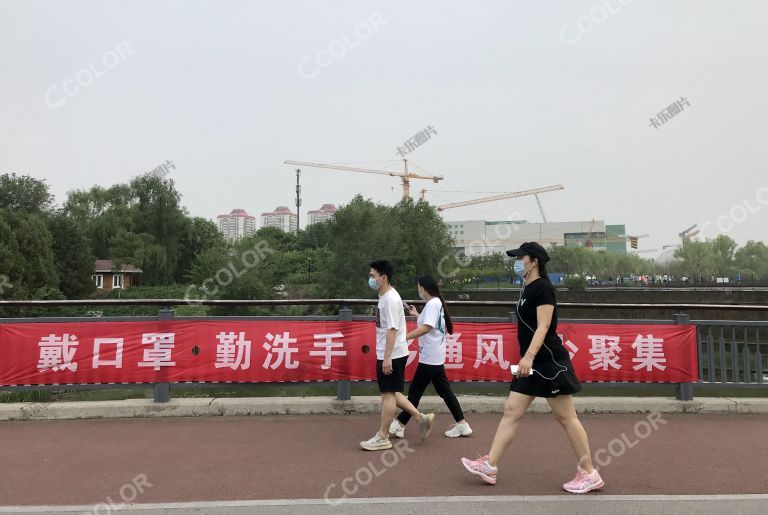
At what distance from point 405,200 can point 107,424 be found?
53.1 m

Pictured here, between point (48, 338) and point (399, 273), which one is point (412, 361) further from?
point (399, 273)

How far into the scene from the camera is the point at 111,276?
60.4 m

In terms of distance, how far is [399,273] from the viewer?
5203 centimetres

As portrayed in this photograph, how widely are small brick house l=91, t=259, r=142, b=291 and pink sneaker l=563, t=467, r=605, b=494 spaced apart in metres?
58.4

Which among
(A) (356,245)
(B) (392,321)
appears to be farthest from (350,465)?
(A) (356,245)

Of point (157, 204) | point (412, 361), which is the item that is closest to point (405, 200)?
point (157, 204)

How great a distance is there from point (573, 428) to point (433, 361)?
5.48 feet

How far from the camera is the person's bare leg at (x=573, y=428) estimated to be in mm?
3947

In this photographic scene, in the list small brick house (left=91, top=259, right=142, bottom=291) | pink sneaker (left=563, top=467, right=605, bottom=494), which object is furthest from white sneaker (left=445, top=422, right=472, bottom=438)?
small brick house (left=91, top=259, right=142, bottom=291)

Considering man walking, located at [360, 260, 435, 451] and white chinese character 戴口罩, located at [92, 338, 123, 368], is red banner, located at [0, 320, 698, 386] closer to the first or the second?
white chinese character 戴口罩, located at [92, 338, 123, 368]

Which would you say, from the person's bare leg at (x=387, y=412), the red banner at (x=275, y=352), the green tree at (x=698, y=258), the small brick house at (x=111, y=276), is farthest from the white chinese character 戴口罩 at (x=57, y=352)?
the green tree at (x=698, y=258)

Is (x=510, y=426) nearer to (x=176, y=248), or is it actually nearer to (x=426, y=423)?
(x=426, y=423)

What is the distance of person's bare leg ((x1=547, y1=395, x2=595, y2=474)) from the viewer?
395cm

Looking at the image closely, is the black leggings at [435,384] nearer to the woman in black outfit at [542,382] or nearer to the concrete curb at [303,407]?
the concrete curb at [303,407]
